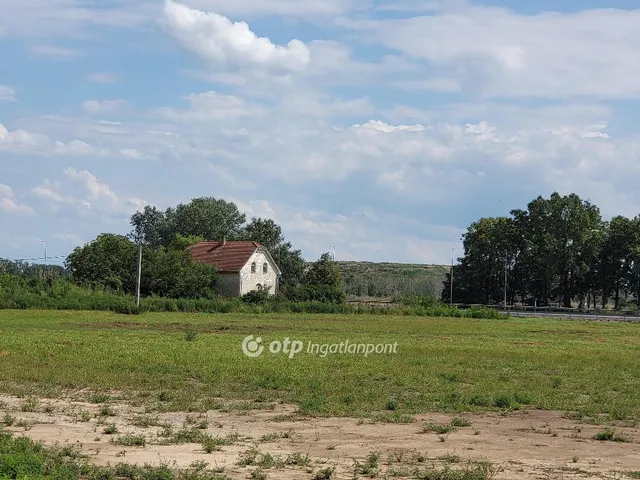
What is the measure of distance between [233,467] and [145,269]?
→ 72321 mm

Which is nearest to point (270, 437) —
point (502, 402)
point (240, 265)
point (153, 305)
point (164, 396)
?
point (164, 396)

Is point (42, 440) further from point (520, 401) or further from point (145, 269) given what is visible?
point (145, 269)

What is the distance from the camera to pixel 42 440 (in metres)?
13.5

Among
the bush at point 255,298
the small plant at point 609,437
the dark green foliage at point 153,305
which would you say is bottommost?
the small plant at point 609,437

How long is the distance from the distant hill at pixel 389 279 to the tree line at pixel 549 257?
28889mm

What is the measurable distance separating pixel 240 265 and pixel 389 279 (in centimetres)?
7220

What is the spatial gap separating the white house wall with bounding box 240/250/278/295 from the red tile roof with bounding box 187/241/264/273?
67cm

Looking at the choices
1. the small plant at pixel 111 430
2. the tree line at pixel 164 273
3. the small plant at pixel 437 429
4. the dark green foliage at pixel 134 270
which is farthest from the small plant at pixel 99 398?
the dark green foliage at pixel 134 270

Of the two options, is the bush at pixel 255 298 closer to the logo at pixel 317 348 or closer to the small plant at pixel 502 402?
the logo at pixel 317 348

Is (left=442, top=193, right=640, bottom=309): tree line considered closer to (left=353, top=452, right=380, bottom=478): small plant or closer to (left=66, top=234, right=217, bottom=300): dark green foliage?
(left=66, top=234, right=217, bottom=300): dark green foliage

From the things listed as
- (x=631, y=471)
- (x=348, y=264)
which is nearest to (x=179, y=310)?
(x=631, y=471)

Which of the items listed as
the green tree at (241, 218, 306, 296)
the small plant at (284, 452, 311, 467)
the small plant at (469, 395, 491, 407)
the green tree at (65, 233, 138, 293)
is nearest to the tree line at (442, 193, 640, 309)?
the green tree at (241, 218, 306, 296)

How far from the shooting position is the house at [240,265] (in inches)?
3541

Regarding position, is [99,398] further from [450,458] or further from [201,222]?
[201,222]
